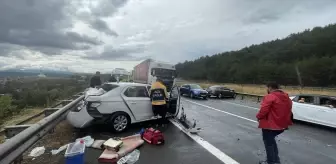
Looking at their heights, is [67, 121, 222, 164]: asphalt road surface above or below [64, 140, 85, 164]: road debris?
below

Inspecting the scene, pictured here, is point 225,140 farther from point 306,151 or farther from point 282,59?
point 282,59

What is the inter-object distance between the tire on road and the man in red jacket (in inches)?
172

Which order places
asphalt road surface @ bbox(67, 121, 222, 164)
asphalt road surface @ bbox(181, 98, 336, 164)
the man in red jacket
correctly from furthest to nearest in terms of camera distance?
asphalt road surface @ bbox(181, 98, 336, 164) < asphalt road surface @ bbox(67, 121, 222, 164) < the man in red jacket

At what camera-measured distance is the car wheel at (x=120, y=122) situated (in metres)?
7.72

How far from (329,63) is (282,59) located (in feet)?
60.2

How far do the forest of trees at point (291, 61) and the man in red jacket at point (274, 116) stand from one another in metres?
59.6

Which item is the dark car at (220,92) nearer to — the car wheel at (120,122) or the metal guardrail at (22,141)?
the car wheel at (120,122)

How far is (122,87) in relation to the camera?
835 centimetres

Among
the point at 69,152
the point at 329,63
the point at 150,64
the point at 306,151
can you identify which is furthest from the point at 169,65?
the point at 329,63

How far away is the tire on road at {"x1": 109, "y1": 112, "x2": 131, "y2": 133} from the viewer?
302 inches

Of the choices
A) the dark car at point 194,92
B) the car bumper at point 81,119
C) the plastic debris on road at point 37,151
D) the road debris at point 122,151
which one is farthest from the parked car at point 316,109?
the dark car at point 194,92

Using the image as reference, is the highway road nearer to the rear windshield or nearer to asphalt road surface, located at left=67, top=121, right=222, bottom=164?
asphalt road surface, located at left=67, top=121, right=222, bottom=164

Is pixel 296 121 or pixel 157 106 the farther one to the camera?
pixel 296 121

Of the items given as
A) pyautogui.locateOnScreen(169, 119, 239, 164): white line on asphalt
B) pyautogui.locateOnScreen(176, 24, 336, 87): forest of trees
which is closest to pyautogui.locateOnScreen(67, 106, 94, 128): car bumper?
pyautogui.locateOnScreen(169, 119, 239, 164): white line on asphalt
